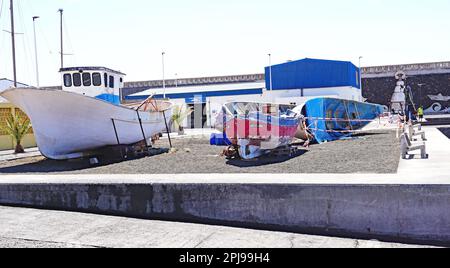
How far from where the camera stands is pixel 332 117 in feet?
61.1

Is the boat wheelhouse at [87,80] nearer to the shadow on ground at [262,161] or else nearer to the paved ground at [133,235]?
the shadow on ground at [262,161]

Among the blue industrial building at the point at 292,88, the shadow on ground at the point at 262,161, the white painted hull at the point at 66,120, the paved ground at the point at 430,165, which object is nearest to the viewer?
the paved ground at the point at 430,165

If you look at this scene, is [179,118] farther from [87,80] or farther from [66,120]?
[66,120]

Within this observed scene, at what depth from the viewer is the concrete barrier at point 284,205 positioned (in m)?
5.77

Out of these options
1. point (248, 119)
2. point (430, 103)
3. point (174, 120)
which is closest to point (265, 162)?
point (248, 119)

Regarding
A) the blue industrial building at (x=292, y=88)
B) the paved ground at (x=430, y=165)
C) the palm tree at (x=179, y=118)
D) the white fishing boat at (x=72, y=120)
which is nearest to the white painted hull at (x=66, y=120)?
the white fishing boat at (x=72, y=120)

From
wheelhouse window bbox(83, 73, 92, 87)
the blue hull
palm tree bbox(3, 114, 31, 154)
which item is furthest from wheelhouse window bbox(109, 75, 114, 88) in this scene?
the blue hull

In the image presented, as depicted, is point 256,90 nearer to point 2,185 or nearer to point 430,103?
point 430,103

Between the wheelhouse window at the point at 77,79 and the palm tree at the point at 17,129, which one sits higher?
the wheelhouse window at the point at 77,79

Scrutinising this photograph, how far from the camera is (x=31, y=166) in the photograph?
38.5 feet

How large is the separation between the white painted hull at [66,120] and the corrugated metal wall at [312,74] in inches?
1130

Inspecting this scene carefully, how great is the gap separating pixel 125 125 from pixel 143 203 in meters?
7.08

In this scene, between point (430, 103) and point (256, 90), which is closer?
point (256, 90)

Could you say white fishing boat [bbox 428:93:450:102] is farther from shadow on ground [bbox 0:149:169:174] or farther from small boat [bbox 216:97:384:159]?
shadow on ground [bbox 0:149:169:174]
